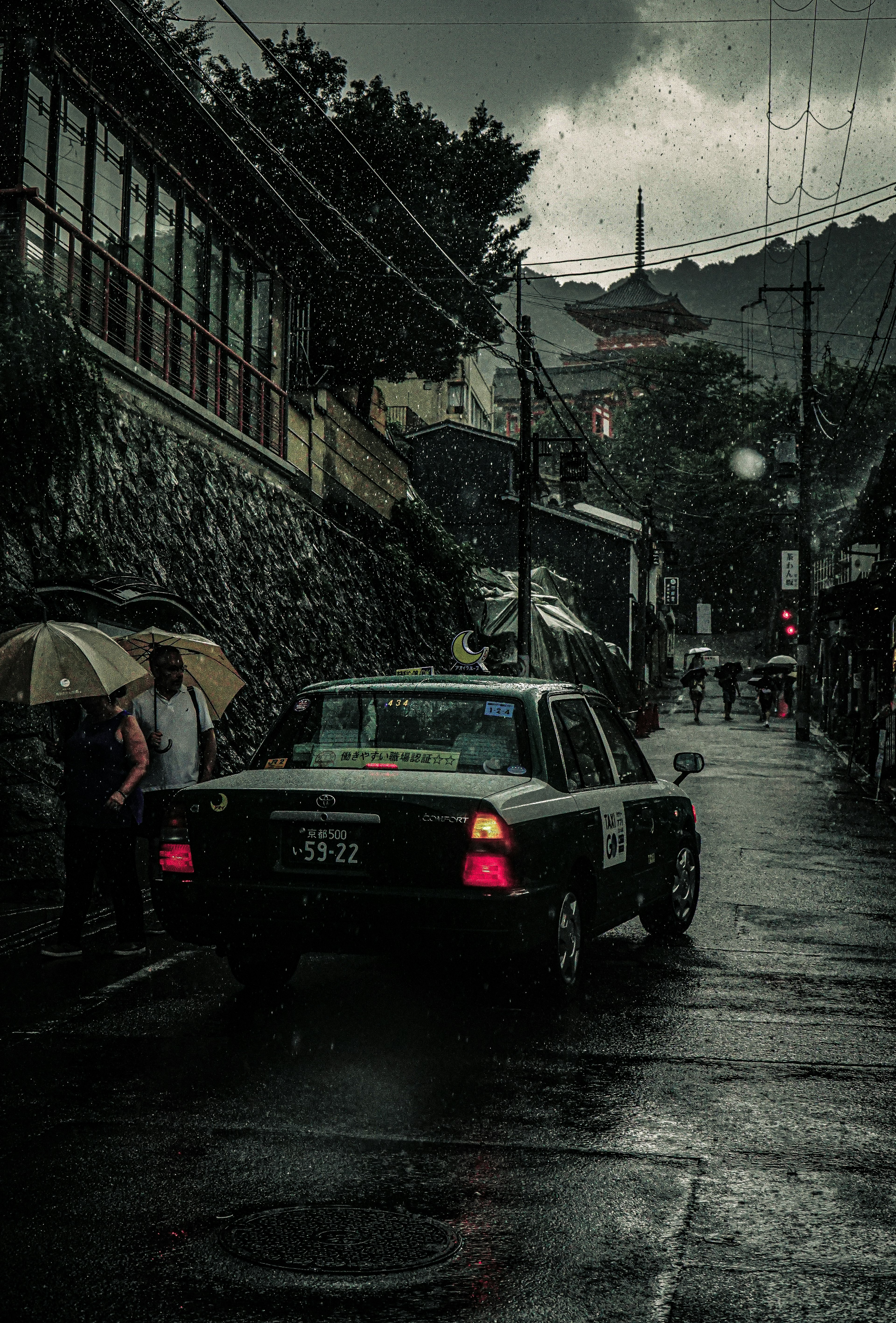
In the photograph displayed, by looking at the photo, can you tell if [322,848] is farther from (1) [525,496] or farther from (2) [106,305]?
(1) [525,496]

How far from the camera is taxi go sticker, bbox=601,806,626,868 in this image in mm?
7652

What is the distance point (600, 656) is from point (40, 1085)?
28.4m

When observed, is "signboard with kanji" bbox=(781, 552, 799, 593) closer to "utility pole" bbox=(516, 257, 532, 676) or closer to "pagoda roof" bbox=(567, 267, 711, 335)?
"utility pole" bbox=(516, 257, 532, 676)

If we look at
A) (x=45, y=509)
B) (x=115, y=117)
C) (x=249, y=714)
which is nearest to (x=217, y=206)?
(x=115, y=117)

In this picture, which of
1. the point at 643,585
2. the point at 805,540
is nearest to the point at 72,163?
the point at 805,540

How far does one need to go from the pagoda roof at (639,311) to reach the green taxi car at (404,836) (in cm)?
8777

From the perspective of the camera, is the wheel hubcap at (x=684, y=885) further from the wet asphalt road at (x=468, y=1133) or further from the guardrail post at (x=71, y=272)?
the guardrail post at (x=71, y=272)

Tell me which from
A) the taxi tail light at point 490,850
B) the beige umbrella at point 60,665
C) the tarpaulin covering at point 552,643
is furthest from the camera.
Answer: the tarpaulin covering at point 552,643

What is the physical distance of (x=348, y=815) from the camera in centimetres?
645

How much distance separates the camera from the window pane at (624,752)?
8.51 m

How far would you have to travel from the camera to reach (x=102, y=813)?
8234 millimetres

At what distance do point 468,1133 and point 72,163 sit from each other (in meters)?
15.0

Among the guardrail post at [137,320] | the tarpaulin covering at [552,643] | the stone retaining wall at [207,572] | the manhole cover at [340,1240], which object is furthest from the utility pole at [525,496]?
the manhole cover at [340,1240]

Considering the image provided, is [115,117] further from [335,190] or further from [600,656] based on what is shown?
[600,656]
